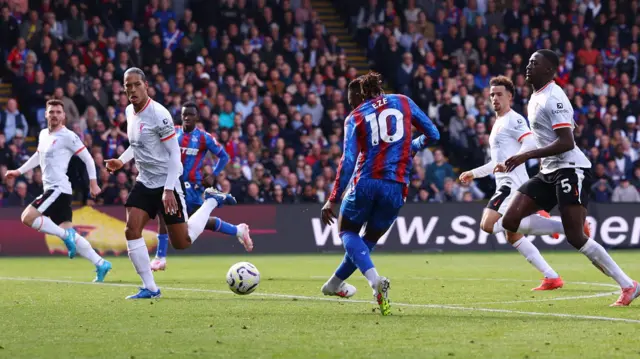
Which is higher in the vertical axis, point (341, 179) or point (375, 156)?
point (375, 156)

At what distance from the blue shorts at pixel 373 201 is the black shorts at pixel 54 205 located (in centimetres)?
709

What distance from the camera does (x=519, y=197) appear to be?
35.9 ft

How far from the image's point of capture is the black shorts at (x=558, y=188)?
10.4 m

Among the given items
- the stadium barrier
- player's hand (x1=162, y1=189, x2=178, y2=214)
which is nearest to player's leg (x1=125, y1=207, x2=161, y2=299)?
player's hand (x1=162, y1=189, x2=178, y2=214)

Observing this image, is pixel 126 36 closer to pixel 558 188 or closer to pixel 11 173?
pixel 11 173

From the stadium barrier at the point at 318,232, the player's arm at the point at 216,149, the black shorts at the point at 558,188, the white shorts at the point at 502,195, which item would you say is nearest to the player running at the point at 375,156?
the black shorts at the point at 558,188

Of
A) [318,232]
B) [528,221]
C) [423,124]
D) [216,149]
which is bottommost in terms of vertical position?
[318,232]

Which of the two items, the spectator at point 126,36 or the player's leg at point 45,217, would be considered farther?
the spectator at point 126,36

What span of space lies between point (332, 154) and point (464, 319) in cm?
1522

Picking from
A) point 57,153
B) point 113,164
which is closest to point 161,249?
point 57,153

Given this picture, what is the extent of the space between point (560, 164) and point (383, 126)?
1.88 m

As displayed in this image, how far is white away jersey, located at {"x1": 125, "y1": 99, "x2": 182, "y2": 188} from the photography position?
38.2 feet

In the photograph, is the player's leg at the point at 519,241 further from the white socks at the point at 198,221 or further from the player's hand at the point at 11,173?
the player's hand at the point at 11,173

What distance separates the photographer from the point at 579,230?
1032 centimetres
